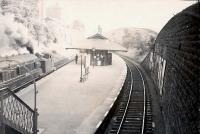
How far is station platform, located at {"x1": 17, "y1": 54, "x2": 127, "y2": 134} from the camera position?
14773 millimetres

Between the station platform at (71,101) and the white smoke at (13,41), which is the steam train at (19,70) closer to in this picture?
the station platform at (71,101)

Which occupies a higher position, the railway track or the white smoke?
the white smoke

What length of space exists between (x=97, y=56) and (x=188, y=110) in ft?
111

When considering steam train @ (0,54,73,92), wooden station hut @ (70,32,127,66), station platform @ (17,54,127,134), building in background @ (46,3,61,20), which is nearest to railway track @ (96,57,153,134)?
station platform @ (17,54,127,134)

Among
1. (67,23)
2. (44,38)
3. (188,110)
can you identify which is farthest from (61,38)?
(188,110)

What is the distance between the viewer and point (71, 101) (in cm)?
2011

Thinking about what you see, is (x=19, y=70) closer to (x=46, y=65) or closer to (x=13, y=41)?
(x=46, y=65)

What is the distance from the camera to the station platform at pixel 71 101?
14773mm

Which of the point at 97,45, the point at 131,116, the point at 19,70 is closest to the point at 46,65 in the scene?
the point at 19,70

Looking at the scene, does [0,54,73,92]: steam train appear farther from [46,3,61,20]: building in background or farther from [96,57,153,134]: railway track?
[46,3,61,20]: building in background

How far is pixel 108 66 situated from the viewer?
137 ft

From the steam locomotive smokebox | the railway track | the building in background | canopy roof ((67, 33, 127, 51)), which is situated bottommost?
the railway track

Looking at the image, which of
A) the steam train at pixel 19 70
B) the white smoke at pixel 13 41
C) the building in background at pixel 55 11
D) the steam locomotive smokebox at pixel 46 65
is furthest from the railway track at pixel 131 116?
the building in background at pixel 55 11

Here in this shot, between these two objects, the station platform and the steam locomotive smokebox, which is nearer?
the station platform
